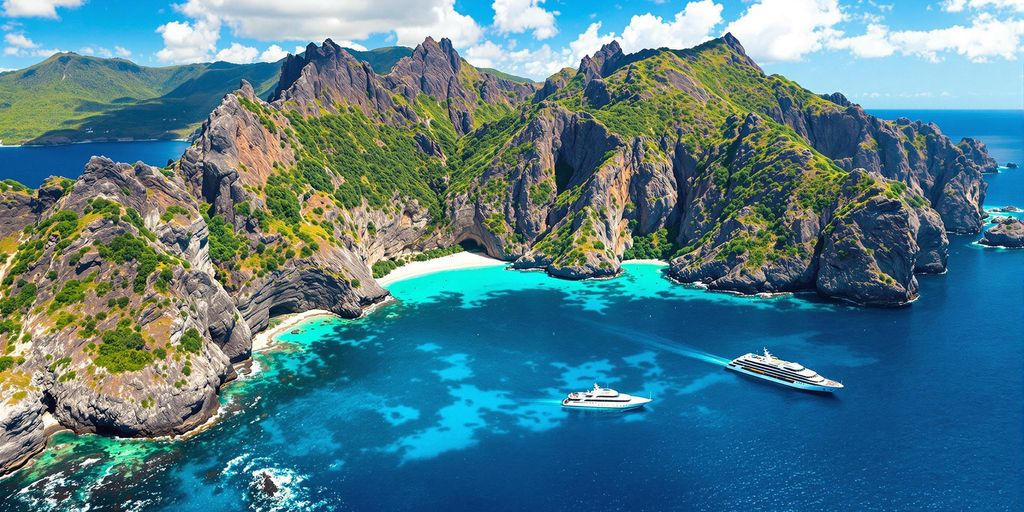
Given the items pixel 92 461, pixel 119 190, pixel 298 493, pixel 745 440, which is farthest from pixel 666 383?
pixel 119 190

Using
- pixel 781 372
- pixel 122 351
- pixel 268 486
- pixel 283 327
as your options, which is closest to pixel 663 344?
pixel 781 372

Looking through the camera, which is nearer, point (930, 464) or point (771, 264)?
point (930, 464)

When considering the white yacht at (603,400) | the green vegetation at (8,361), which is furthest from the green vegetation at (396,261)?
the white yacht at (603,400)

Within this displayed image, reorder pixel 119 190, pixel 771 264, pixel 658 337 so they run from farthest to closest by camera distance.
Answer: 1. pixel 771 264
2. pixel 658 337
3. pixel 119 190

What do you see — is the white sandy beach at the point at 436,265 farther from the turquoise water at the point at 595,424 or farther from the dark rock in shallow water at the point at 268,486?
the dark rock in shallow water at the point at 268,486

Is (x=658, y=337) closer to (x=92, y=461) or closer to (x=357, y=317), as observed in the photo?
(x=357, y=317)

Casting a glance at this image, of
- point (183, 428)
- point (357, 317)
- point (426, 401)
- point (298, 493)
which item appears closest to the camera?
point (298, 493)

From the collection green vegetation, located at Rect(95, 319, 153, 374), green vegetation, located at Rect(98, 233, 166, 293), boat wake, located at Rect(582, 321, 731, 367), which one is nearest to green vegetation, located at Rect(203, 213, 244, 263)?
green vegetation, located at Rect(98, 233, 166, 293)
